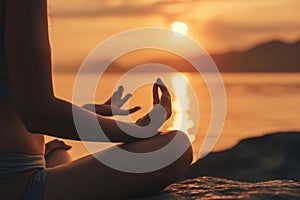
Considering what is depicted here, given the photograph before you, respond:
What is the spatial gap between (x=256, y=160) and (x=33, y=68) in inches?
267

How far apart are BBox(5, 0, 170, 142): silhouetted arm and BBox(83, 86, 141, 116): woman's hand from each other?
0.39 meters

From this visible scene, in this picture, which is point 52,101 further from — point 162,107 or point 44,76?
point 162,107

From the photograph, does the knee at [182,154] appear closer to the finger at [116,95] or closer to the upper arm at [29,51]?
the finger at [116,95]

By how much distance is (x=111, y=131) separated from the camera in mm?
3078

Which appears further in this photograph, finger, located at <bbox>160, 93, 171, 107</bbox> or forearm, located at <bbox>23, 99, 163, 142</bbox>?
finger, located at <bbox>160, 93, 171, 107</bbox>

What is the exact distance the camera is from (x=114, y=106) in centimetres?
338

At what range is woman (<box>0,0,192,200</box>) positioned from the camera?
283 cm

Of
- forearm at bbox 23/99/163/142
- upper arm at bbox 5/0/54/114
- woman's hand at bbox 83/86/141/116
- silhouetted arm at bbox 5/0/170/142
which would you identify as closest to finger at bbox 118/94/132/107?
woman's hand at bbox 83/86/141/116

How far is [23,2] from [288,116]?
703 inches

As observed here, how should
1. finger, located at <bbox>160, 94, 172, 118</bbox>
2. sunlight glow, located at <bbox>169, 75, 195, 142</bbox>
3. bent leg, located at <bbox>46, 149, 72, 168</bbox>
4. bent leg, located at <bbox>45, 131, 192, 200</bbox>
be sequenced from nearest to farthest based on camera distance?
bent leg, located at <bbox>45, 131, 192, 200</bbox> → finger, located at <bbox>160, 94, 172, 118</bbox> → bent leg, located at <bbox>46, 149, 72, 168</bbox> → sunlight glow, located at <bbox>169, 75, 195, 142</bbox>

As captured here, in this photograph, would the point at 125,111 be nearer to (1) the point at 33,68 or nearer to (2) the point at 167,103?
(2) the point at 167,103

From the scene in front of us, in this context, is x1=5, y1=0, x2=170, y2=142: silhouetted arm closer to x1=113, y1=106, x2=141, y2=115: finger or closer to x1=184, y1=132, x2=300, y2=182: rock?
x1=113, y1=106, x2=141, y2=115: finger

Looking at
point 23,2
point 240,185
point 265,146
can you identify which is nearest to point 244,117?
point 265,146

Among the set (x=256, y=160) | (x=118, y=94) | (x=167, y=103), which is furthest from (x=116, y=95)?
(x=256, y=160)
